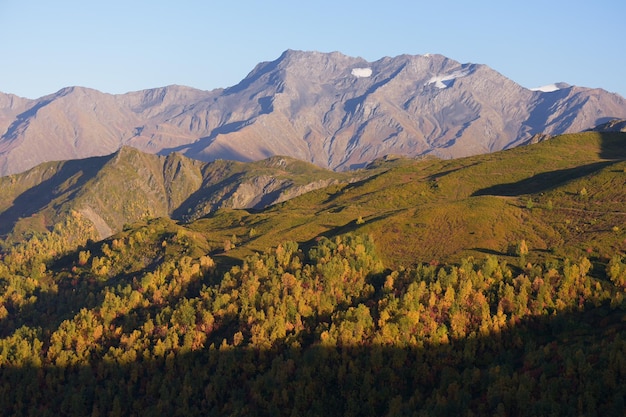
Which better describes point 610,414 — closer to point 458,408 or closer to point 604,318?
point 458,408

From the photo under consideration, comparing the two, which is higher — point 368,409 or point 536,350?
point 536,350

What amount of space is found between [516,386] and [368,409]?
45.8 metres

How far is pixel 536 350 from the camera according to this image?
626ft

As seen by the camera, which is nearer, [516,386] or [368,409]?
[516,386]

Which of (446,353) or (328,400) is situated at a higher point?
(446,353)

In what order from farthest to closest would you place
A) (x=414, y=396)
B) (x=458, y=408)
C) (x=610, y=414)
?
1. (x=414, y=396)
2. (x=458, y=408)
3. (x=610, y=414)

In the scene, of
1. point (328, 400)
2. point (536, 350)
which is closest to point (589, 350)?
point (536, 350)

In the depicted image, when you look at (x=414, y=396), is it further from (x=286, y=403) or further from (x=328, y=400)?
(x=286, y=403)

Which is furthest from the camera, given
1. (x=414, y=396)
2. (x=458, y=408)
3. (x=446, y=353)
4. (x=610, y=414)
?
(x=446, y=353)

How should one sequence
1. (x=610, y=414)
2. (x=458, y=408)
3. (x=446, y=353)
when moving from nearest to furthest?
(x=610, y=414) → (x=458, y=408) → (x=446, y=353)

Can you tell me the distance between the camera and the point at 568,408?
15500 centimetres

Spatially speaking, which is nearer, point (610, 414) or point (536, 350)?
point (610, 414)

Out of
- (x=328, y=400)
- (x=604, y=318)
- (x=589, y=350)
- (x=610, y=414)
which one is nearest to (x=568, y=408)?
(x=610, y=414)

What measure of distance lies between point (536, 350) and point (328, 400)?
67.1 m
